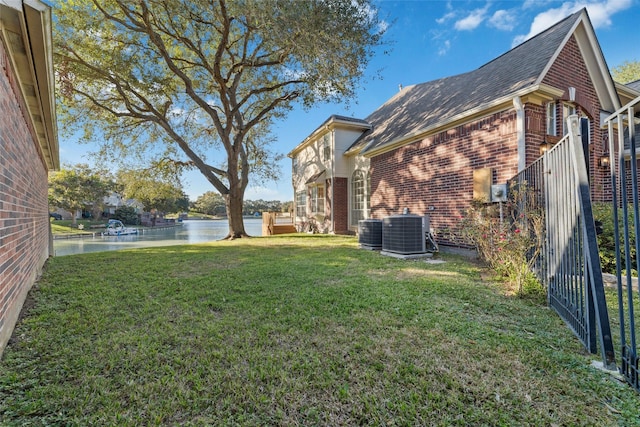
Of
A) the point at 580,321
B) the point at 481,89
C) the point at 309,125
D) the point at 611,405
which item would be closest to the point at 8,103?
the point at 611,405

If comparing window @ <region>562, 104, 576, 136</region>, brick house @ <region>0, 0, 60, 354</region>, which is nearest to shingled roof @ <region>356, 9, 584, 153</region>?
window @ <region>562, 104, 576, 136</region>

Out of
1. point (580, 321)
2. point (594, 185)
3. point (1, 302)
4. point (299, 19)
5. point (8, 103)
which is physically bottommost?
point (580, 321)

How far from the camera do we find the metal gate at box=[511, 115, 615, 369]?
7.16 ft

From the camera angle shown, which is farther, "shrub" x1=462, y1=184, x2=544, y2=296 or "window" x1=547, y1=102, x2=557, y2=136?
"window" x1=547, y1=102, x2=557, y2=136

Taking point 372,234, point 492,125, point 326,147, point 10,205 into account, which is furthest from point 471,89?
point 10,205

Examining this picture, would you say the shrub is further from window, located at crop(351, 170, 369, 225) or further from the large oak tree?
window, located at crop(351, 170, 369, 225)

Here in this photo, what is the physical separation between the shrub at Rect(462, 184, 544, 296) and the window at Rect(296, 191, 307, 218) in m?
12.3

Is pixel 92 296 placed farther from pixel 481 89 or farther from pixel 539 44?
pixel 539 44

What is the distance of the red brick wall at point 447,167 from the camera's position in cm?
660

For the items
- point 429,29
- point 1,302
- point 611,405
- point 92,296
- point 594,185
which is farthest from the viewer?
point 429,29

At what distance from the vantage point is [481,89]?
801 cm

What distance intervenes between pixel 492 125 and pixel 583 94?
303cm

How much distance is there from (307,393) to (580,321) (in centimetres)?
247

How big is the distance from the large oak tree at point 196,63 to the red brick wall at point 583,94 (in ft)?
17.2
